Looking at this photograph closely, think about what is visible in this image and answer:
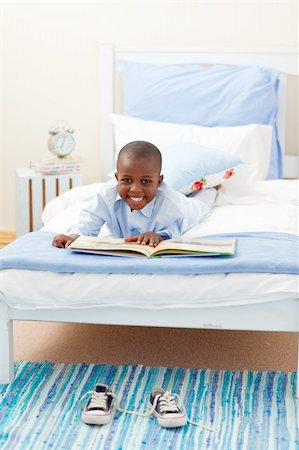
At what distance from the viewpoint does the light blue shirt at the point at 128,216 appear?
257cm

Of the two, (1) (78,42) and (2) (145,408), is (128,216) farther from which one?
(1) (78,42)

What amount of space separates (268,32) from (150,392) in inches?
89.9

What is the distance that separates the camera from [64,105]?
4.17 metres

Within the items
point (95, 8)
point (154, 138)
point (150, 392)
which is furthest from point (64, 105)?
point (150, 392)

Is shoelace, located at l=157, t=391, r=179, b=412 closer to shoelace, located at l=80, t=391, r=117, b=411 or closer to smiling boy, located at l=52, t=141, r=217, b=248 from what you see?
shoelace, located at l=80, t=391, r=117, b=411

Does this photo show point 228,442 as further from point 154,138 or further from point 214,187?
point 154,138

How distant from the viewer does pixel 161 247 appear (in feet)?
7.42

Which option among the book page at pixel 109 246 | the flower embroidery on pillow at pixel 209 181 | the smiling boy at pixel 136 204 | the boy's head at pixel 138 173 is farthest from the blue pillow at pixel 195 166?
the book page at pixel 109 246

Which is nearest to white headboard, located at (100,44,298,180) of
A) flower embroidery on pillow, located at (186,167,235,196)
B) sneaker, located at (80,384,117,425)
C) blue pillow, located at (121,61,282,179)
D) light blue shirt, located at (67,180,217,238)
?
blue pillow, located at (121,61,282,179)

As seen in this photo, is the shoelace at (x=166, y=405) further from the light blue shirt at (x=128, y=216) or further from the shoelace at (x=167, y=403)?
the light blue shirt at (x=128, y=216)

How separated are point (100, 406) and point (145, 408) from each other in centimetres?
13

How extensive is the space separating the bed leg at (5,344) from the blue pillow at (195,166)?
97 cm

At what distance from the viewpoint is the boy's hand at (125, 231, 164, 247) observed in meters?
2.38

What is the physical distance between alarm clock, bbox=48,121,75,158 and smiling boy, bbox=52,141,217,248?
4.17ft
